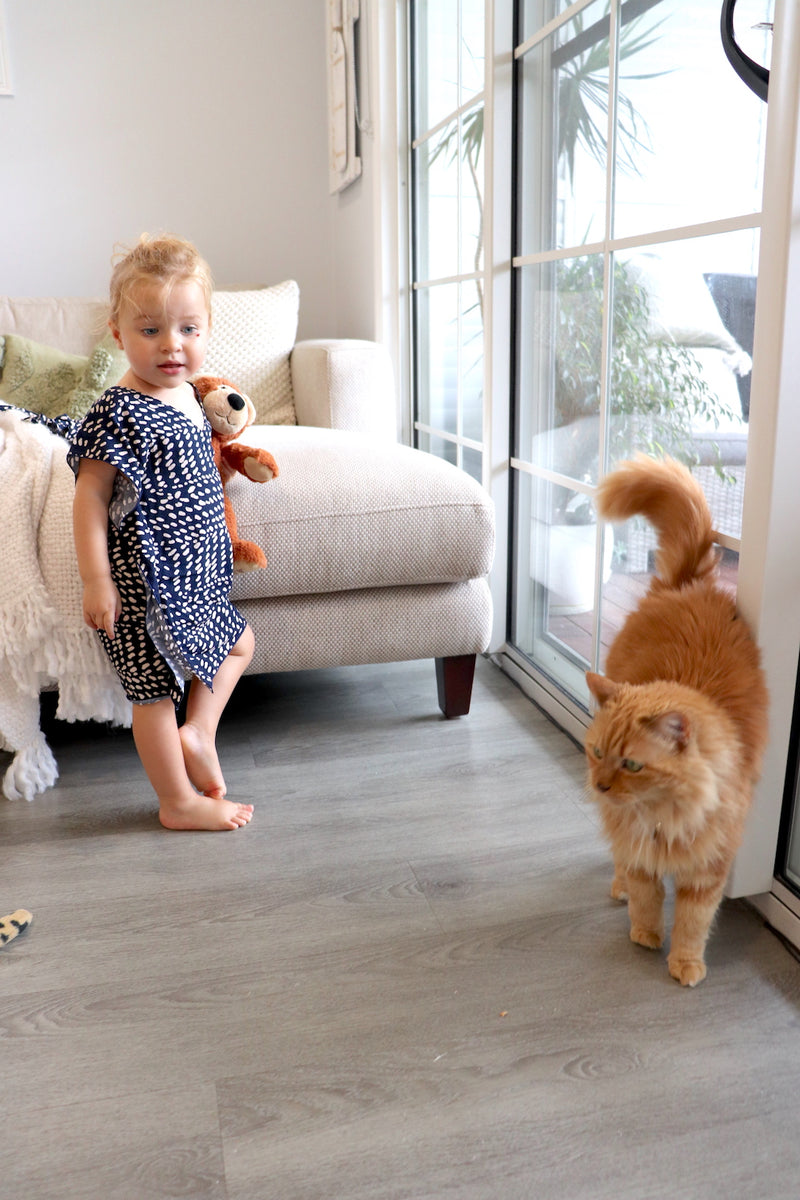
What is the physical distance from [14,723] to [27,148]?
194 cm

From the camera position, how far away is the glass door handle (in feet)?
3.03

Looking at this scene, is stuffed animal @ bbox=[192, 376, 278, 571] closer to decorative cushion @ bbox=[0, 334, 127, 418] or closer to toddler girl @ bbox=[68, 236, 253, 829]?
toddler girl @ bbox=[68, 236, 253, 829]

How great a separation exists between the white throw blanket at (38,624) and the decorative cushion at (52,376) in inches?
23.6

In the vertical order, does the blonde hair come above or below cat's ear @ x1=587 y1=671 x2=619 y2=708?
above

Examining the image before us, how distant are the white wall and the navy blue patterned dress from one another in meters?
1.31

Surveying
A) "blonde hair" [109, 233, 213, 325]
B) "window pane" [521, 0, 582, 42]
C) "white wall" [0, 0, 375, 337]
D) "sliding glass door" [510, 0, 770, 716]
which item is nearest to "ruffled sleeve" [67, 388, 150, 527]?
"blonde hair" [109, 233, 213, 325]

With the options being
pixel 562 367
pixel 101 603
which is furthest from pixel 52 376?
pixel 562 367

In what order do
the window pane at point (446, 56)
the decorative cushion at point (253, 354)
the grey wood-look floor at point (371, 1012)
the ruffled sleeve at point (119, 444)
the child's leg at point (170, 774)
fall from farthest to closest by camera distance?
the decorative cushion at point (253, 354), the window pane at point (446, 56), the child's leg at point (170, 774), the ruffled sleeve at point (119, 444), the grey wood-look floor at point (371, 1012)

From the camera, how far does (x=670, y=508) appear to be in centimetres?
109

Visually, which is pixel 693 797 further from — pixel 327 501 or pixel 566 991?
pixel 327 501

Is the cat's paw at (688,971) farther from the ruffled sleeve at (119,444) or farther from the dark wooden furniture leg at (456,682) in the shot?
the ruffled sleeve at (119,444)

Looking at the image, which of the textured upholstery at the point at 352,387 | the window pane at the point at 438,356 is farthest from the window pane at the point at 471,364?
the textured upholstery at the point at 352,387

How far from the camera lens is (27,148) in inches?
102

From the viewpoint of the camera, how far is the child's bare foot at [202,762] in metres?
1.38
